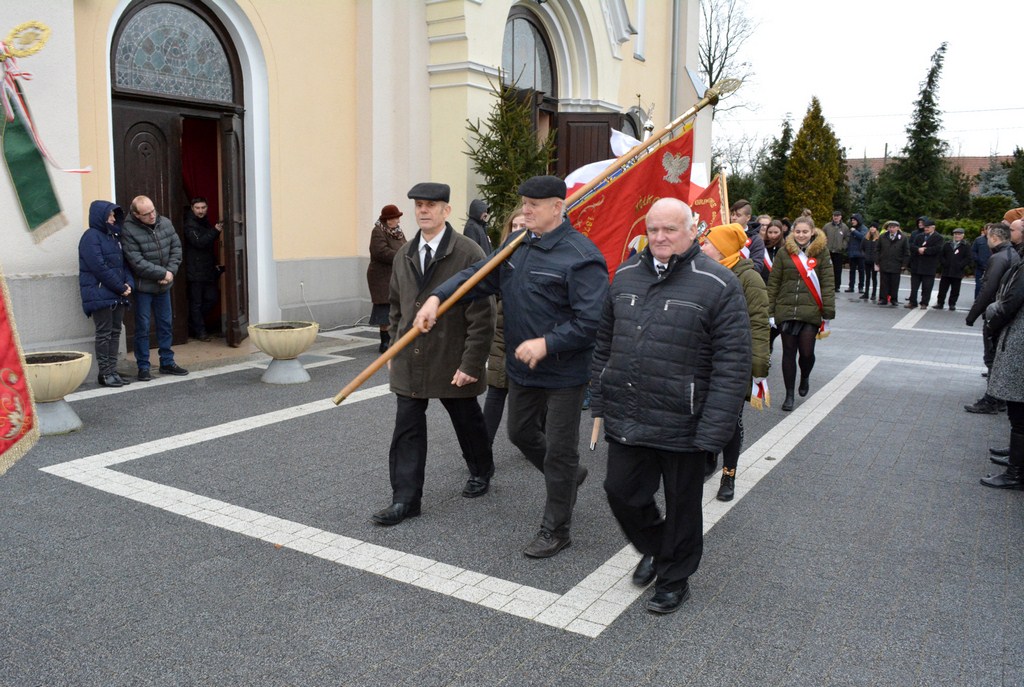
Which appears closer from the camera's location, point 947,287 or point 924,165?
point 947,287

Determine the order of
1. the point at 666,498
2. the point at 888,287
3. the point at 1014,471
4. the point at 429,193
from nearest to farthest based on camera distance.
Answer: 1. the point at 666,498
2. the point at 429,193
3. the point at 1014,471
4. the point at 888,287

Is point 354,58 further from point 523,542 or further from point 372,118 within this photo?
point 523,542

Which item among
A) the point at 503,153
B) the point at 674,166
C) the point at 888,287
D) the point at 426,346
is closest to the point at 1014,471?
the point at 674,166

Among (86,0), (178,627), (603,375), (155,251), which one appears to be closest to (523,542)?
(603,375)

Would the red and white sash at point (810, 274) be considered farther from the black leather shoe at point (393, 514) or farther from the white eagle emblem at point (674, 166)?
the black leather shoe at point (393, 514)

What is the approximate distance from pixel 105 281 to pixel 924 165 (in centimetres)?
3152

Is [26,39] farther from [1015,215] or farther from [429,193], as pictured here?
[1015,215]

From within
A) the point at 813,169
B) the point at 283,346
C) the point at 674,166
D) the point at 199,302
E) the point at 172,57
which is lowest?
the point at 283,346

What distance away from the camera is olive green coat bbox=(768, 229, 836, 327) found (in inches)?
327

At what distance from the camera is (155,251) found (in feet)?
29.4

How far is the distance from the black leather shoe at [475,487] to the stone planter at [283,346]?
3783 mm

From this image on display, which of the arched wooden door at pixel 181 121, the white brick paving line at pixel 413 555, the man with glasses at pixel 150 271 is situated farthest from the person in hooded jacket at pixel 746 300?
the arched wooden door at pixel 181 121

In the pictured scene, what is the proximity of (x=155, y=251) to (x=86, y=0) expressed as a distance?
2.56 meters

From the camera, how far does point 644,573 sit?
4.30 metres
